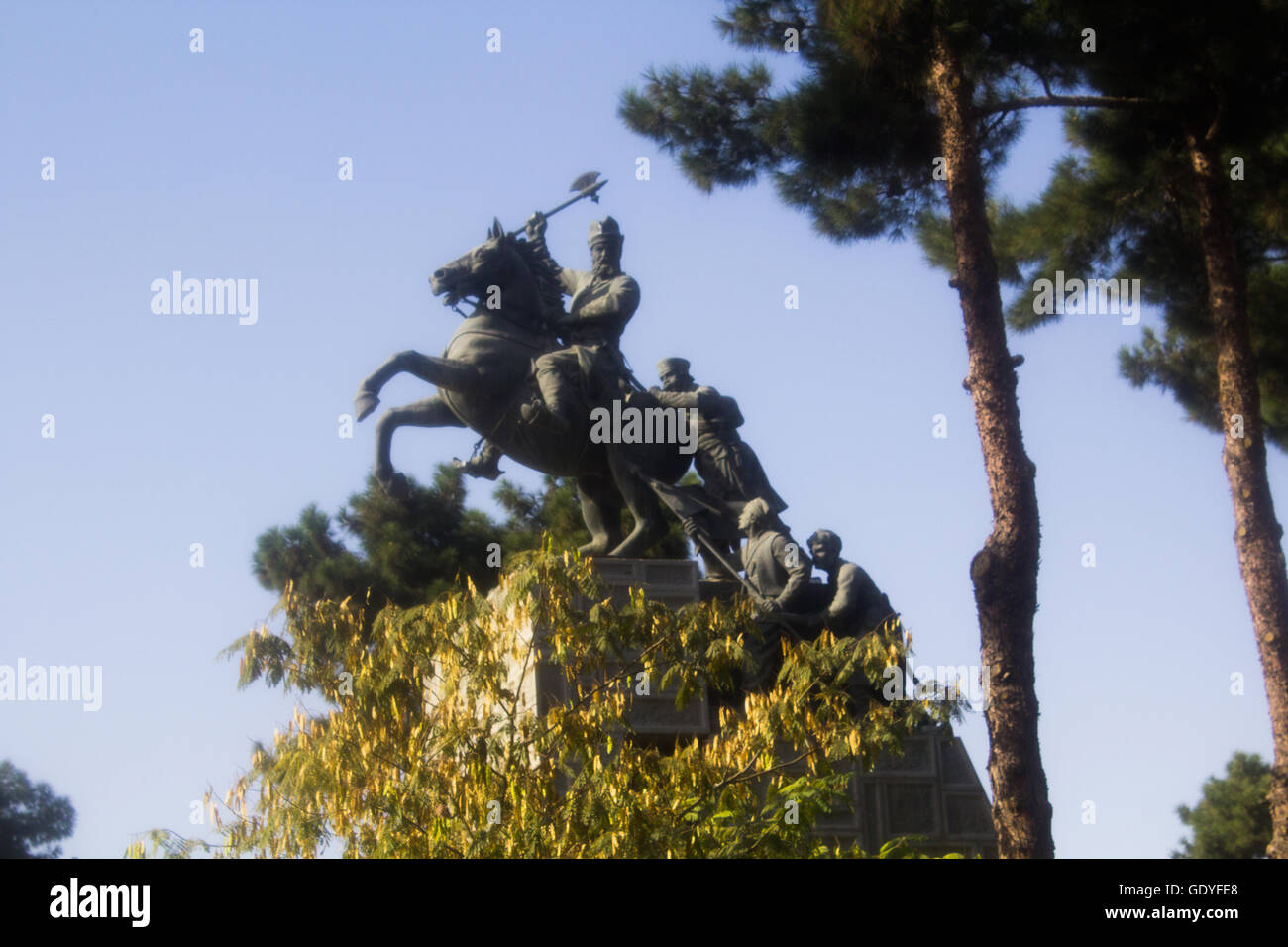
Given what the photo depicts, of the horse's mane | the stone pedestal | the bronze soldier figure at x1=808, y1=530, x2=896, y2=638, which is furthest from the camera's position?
the horse's mane

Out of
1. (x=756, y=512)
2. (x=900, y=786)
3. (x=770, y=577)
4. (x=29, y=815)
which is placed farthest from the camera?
(x=29, y=815)

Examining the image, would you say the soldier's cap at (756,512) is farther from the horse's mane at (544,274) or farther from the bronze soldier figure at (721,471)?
the horse's mane at (544,274)

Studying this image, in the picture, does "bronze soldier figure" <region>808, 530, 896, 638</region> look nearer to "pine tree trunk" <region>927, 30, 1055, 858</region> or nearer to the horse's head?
"pine tree trunk" <region>927, 30, 1055, 858</region>

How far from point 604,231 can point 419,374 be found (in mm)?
2028

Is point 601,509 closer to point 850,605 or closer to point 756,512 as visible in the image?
point 756,512

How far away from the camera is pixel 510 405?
38.1 feet

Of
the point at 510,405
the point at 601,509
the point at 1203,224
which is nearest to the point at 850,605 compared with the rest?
the point at 601,509

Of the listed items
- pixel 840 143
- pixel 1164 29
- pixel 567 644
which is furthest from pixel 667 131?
pixel 567 644

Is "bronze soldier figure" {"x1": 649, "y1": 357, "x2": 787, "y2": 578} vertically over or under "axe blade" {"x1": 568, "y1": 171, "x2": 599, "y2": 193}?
under

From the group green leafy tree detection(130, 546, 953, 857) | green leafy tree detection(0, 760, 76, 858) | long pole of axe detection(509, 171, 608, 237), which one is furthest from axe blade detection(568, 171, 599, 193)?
green leafy tree detection(0, 760, 76, 858)

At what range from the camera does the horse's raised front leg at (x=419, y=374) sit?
36.7ft

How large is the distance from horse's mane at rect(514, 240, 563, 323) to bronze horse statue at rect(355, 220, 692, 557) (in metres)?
0.16

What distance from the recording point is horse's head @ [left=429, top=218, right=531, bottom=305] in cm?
1195

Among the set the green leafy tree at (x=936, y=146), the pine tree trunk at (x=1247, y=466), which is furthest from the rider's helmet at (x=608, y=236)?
the pine tree trunk at (x=1247, y=466)
